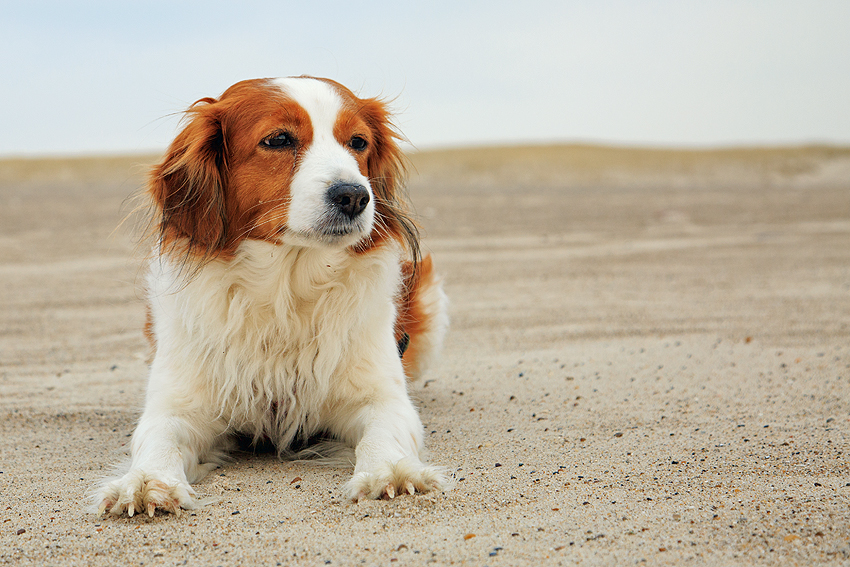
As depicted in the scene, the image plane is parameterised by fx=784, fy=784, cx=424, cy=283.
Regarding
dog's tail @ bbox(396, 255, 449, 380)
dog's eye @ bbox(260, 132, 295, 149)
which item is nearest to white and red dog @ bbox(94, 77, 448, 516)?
dog's eye @ bbox(260, 132, 295, 149)

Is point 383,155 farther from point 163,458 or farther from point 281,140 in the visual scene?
point 163,458

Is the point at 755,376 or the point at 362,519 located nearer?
the point at 362,519

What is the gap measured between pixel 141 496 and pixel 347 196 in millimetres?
1365

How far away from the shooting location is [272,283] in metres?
3.52

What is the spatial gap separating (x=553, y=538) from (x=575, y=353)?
136 inches

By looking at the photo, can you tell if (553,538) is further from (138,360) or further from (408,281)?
(138,360)

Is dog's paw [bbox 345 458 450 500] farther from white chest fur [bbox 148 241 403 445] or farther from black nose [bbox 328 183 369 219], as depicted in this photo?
black nose [bbox 328 183 369 219]

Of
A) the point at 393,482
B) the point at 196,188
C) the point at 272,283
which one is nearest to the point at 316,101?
the point at 196,188

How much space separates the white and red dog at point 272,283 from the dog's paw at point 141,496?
35 cm

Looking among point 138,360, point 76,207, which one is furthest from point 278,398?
point 76,207

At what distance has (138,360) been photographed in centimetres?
589

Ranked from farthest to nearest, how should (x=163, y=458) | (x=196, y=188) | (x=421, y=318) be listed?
(x=421, y=318) < (x=196, y=188) < (x=163, y=458)

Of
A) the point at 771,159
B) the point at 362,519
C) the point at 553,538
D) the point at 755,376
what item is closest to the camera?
the point at 553,538

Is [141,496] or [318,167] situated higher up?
[318,167]
